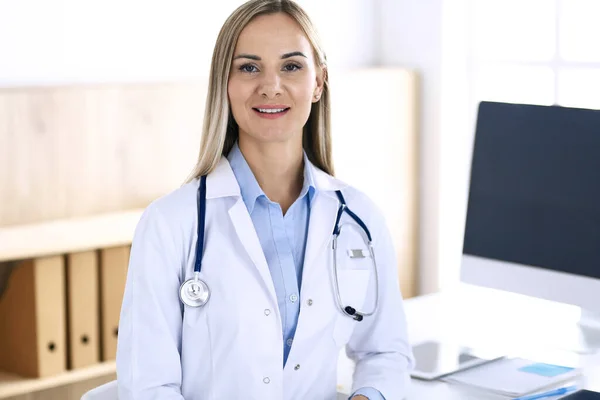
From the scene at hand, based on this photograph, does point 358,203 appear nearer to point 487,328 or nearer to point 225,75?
point 225,75

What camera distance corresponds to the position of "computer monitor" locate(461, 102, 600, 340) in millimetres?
1970

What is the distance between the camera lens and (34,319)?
2.61 metres

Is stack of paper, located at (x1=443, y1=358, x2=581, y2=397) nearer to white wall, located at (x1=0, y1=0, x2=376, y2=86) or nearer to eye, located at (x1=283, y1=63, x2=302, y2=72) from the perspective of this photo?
eye, located at (x1=283, y1=63, x2=302, y2=72)

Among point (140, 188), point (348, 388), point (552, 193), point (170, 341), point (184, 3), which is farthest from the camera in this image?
point (184, 3)

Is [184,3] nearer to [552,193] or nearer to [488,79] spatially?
[488,79]

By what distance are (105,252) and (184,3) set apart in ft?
3.20

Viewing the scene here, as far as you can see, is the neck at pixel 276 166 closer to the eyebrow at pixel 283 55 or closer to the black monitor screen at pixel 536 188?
the eyebrow at pixel 283 55

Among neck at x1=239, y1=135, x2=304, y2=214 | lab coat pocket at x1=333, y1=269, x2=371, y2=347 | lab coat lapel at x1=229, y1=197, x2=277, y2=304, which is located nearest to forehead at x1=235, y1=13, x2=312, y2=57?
neck at x1=239, y1=135, x2=304, y2=214

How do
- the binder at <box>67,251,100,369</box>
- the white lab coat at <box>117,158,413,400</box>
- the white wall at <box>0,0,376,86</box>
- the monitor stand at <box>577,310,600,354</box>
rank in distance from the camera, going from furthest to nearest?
the white wall at <box>0,0,376,86</box> → the binder at <box>67,251,100,369</box> → the monitor stand at <box>577,310,600,354</box> → the white lab coat at <box>117,158,413,400</box>

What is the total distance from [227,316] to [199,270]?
0.09 m

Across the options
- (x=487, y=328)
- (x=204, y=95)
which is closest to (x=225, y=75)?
(x=487, y=328)

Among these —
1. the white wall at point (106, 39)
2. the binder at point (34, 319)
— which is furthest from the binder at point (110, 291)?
the white wall at point (106, 39)

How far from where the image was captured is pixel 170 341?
5.18 ft

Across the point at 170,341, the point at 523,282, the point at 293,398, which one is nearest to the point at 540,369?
the point at 523,282
